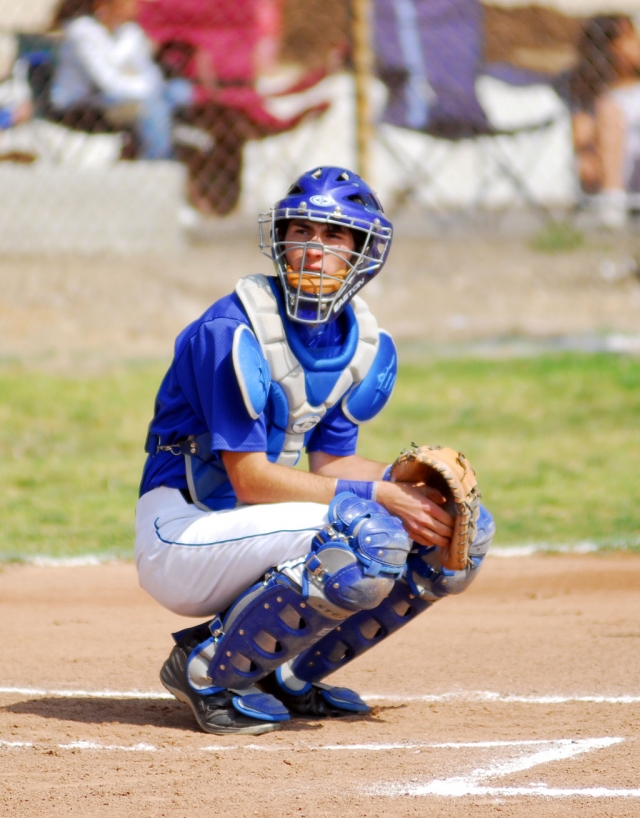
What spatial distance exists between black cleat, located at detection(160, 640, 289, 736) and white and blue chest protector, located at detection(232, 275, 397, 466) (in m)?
0.64

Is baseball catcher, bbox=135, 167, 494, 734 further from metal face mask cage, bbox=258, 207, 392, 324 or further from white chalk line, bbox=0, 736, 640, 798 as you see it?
white chalk line, bbox=0, 736, 640, 798

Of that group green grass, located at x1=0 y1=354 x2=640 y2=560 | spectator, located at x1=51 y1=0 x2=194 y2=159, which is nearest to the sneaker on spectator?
green grass, located at x1=0 y1=354 x2=640 y2=560

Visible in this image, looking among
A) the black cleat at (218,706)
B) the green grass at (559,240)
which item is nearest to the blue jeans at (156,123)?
the green grass at (559,240)

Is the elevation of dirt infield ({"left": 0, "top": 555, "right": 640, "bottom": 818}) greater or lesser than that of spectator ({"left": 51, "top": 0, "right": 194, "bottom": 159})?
lesser

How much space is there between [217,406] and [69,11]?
8.64 meters

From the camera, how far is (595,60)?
1235 cm

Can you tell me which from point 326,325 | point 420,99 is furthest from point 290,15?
point 326,325

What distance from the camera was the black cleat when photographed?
10.5 ft

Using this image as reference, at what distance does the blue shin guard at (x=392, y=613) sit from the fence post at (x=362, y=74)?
6414 millimetres

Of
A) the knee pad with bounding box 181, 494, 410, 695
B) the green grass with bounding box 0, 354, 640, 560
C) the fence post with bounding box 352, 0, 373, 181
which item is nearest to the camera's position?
the knee pad with bounding box 181, 494, 410, 695

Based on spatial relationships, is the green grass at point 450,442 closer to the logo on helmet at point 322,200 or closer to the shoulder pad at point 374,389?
the shoulder pad at point 374,389

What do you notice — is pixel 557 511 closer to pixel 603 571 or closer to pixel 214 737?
pixel 603 571

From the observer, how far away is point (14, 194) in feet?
30.7

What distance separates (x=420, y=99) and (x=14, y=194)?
4.22 metres
